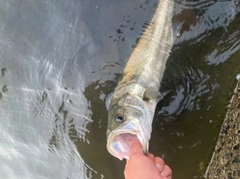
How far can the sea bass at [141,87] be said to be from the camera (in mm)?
3992

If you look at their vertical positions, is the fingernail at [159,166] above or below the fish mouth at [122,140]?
below

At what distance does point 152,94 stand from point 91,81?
111cm

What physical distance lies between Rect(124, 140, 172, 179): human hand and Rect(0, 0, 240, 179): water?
52.1 inches

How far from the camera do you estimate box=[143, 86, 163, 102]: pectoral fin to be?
14.7ft

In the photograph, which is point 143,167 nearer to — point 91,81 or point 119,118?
point 119,118

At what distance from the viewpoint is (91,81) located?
16.9ft

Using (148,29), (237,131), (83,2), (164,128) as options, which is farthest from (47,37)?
(237,131)

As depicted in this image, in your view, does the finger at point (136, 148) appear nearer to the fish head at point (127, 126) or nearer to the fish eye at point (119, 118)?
the fish head at point (127, 126)

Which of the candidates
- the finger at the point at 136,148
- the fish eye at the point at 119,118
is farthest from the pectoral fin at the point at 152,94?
the finger at the point at 136,148

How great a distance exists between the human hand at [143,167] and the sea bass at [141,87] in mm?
268

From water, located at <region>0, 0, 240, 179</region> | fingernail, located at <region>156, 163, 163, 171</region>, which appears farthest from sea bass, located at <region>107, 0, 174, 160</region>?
fingernail, located at <region>156, 163, 163, 171</region>

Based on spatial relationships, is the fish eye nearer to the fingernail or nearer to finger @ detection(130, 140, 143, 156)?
finger @ detection(130, 140, 143, 156)

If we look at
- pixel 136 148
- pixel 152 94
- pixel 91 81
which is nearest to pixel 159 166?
pixel 136 148

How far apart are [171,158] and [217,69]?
→ 1.49 metres
